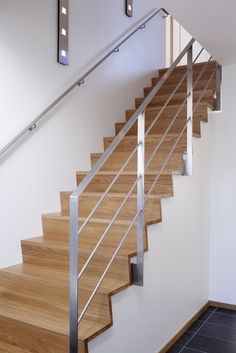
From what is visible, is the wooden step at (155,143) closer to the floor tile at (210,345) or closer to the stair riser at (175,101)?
the stair riser at (175,101)

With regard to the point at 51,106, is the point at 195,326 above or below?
below

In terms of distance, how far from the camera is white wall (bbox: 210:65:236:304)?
3350mm

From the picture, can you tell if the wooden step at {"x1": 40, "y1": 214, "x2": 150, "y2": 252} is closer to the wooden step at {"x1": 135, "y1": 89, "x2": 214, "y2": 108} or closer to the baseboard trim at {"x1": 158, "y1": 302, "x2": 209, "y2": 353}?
the baseboard trim at {"x1": 158, "y1": 302, "x2": 209, "y2": 353}

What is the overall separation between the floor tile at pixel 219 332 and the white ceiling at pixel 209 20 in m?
2.30

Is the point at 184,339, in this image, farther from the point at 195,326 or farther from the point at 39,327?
the point at 39,327

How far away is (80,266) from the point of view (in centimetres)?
218

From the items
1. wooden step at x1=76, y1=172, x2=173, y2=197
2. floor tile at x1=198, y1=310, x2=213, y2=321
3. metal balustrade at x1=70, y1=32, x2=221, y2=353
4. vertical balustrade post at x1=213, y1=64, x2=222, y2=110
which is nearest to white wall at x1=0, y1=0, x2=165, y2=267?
wooden step at x1=76, y1=172, x2=173, y2=197

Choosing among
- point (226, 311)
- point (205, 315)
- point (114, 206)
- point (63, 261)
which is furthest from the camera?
point (226, 311)

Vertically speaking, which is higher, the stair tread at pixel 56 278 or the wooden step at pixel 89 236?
the wooden step at pixel 89 236

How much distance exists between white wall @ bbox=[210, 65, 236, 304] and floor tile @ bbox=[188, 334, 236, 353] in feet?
2.50

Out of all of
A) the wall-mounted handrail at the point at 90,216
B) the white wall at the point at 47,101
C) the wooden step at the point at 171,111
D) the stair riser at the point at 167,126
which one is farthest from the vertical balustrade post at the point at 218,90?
the white wall at the point at 47,101

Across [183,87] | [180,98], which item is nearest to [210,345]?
[180,98]

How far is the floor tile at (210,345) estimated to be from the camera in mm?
2512

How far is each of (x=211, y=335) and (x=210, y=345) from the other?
18 cm
